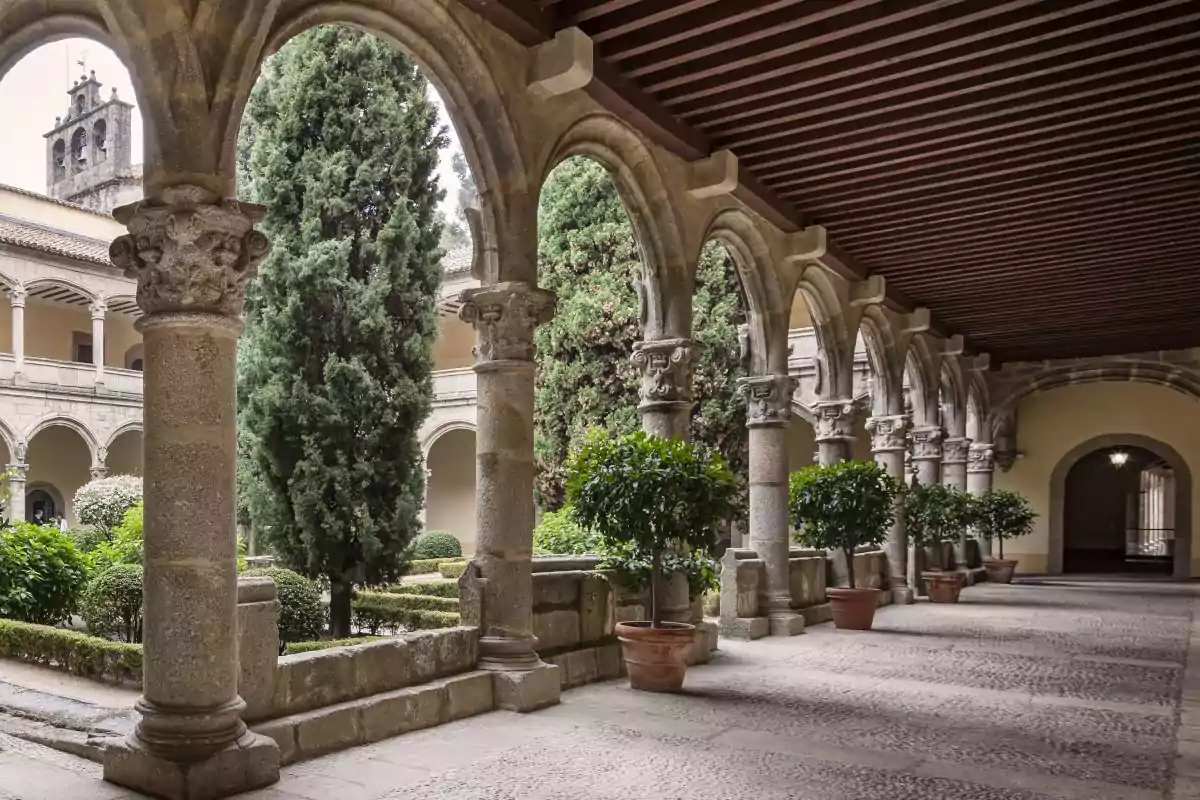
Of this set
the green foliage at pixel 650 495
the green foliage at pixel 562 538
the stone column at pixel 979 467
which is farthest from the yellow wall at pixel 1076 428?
the green foliage at pixel 650 495

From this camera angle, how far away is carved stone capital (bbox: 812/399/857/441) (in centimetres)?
990

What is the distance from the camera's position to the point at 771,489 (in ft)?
27.7

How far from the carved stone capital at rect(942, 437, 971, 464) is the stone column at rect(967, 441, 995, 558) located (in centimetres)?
101

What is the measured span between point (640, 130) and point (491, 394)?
2196 mm

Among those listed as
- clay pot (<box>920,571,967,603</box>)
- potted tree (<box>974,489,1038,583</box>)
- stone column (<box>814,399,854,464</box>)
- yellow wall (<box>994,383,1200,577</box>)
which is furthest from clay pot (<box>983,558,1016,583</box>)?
stone column (<box>814,399,854,464</box>)

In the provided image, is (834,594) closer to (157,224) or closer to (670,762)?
(670,762)

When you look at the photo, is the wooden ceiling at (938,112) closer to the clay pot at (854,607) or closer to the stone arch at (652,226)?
the stone arch at (652,226)

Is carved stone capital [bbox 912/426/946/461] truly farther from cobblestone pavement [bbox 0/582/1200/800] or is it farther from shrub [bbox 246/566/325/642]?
shrub [bbox 246/566/325/642]

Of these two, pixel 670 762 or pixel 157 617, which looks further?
pixel 670 762

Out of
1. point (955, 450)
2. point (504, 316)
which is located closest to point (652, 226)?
point (504, 316)

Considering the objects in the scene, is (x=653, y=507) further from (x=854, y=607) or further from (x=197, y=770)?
(x=854, y=607)

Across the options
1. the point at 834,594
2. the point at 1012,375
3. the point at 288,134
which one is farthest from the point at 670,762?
the point at 1012,375

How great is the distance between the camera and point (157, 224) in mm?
3518

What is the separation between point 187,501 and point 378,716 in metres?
1.39
